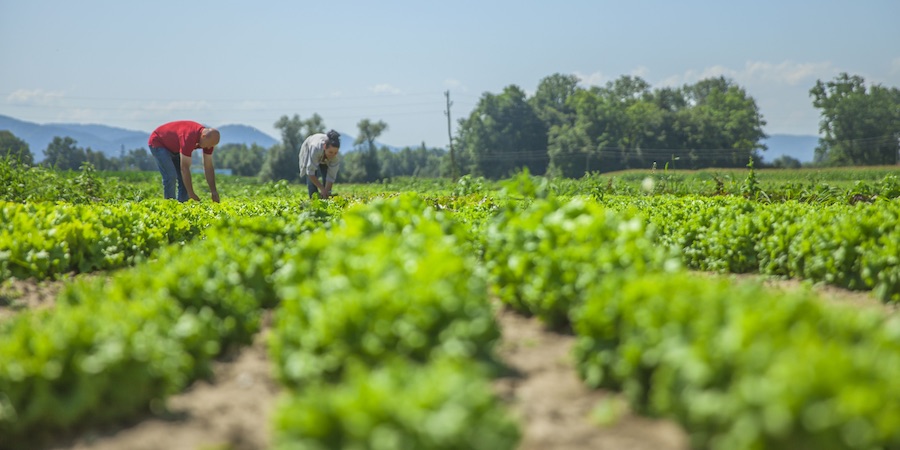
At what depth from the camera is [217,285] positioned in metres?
4.75

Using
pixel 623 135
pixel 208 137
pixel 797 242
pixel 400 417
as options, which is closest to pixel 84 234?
pixel 208 137

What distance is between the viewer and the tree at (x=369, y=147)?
95.8m

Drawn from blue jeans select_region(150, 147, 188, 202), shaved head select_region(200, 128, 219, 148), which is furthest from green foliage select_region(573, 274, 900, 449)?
blue jeans select_region(150, 147, 188, 202)

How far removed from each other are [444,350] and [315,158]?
913 centimetres

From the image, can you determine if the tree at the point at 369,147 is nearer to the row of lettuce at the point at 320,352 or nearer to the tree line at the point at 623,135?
the tree line at the point at 623,135

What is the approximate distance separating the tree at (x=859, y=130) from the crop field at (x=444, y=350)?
98411mm

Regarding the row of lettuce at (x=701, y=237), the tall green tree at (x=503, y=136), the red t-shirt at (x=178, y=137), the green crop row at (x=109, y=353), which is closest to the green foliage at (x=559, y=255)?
the row of lettuce at (x=701, y=237)

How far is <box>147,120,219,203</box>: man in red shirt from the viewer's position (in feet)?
37.2

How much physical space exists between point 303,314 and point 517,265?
1.61 m

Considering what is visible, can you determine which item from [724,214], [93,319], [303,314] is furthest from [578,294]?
[724,214]

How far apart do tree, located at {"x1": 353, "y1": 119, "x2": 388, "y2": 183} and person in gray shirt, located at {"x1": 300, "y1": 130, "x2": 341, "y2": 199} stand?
257ft

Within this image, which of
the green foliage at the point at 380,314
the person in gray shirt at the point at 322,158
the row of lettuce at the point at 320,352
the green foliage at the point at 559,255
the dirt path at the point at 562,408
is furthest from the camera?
the person in gray shirt at the point at 322,158

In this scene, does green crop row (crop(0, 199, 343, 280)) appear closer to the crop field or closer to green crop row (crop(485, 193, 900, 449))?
the crop field

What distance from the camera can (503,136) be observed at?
104 meters
